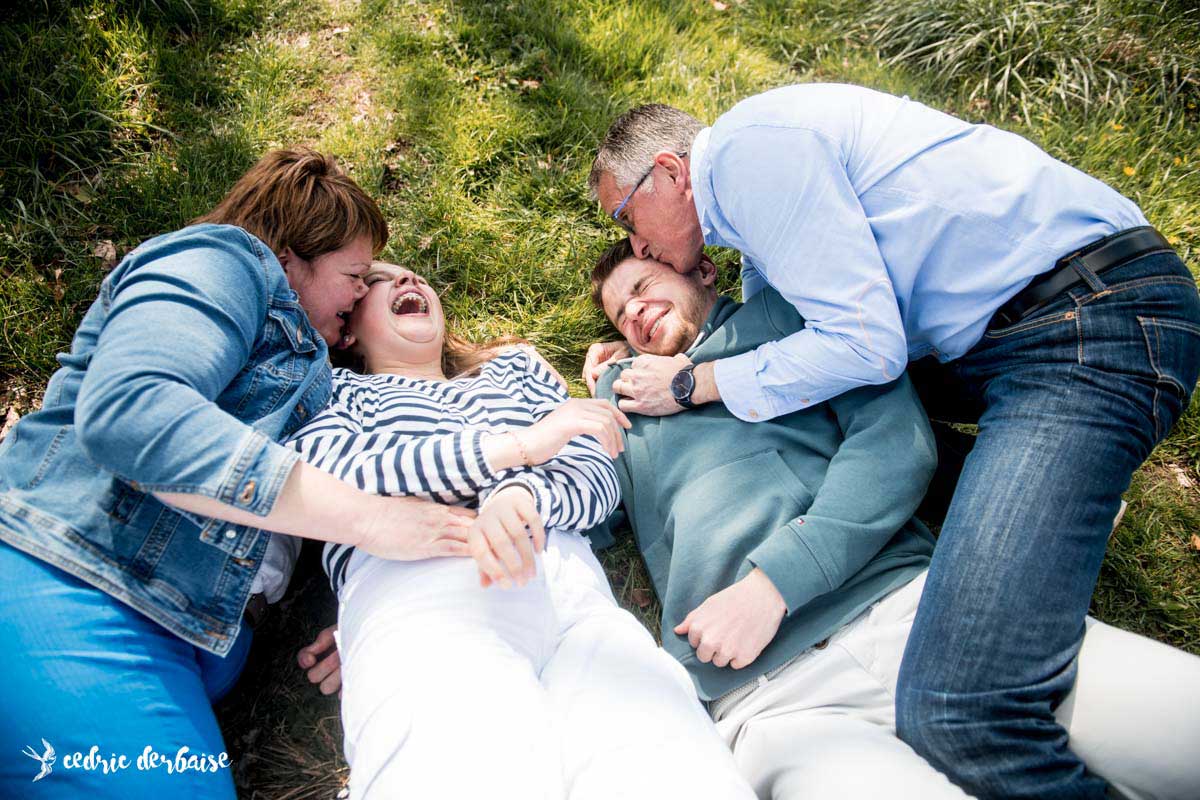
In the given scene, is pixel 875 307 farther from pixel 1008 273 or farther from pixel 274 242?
pixel 274 242

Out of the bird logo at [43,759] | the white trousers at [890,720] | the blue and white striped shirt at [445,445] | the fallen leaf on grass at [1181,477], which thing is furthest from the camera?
the fallen leaf on grass at [1181,477]

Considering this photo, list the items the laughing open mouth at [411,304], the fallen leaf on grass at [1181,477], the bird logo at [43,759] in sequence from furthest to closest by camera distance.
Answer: the fallen leaf on grass at [1181,477] < the laughing open mouth at [411,304] < the bird logo at [43,759]

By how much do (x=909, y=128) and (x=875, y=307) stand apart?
2.40 ft

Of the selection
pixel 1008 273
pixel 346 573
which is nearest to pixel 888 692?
pixel 1008 273

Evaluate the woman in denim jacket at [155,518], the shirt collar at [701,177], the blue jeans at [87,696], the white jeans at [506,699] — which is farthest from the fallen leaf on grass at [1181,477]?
the blue jeans at [87,696]

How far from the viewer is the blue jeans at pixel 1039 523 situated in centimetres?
240

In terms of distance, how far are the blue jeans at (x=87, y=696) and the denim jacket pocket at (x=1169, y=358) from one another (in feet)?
11.1

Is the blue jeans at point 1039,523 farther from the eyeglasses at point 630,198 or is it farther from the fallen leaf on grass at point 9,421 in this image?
the fallen leaf on grass at point 9,421

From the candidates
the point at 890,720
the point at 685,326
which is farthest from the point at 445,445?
the point at 890,720

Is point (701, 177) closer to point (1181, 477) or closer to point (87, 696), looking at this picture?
point (87, 696)

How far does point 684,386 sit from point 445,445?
1.13 m

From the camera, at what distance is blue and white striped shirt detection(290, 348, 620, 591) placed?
2.60m

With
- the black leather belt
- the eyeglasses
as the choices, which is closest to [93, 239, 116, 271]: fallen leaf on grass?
the eyeglasses

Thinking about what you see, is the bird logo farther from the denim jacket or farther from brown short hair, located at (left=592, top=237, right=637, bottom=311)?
brown short hair, located at (left=592, top=237, right=637, bottom=311)
